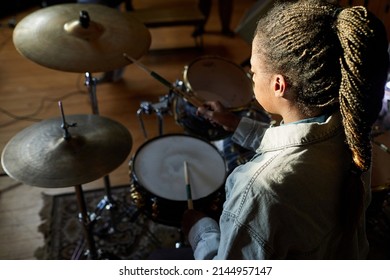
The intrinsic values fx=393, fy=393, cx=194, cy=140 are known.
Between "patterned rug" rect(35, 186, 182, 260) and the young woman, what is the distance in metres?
0.91

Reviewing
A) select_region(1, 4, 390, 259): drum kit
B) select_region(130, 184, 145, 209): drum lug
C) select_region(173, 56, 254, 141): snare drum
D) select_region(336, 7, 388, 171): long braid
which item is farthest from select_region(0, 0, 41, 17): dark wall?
select_region(336, 7, 388, 171): long braid

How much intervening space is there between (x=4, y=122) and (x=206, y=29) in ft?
5.75

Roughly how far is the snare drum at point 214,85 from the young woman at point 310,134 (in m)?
0.84

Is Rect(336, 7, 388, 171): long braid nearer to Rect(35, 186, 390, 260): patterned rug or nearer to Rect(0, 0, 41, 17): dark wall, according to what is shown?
Rect(35, 186, 390, 260): patterned rug

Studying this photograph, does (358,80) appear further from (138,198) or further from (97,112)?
(97,112)

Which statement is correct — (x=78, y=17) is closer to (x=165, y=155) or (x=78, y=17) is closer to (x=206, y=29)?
(x=165, y=155)

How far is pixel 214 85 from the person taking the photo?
165 centimetres

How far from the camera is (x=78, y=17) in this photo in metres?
1.40

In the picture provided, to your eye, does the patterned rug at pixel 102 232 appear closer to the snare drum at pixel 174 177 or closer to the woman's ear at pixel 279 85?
the snare drum at pixel 174 177

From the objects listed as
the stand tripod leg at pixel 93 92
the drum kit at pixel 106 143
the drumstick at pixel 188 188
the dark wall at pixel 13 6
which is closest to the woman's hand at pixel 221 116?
the drum kit at pixel 106 143

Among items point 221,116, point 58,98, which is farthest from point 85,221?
point 58,98

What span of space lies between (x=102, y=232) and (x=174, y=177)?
59cm

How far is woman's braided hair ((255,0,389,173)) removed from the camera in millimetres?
603

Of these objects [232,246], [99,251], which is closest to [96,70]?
[99,251]
